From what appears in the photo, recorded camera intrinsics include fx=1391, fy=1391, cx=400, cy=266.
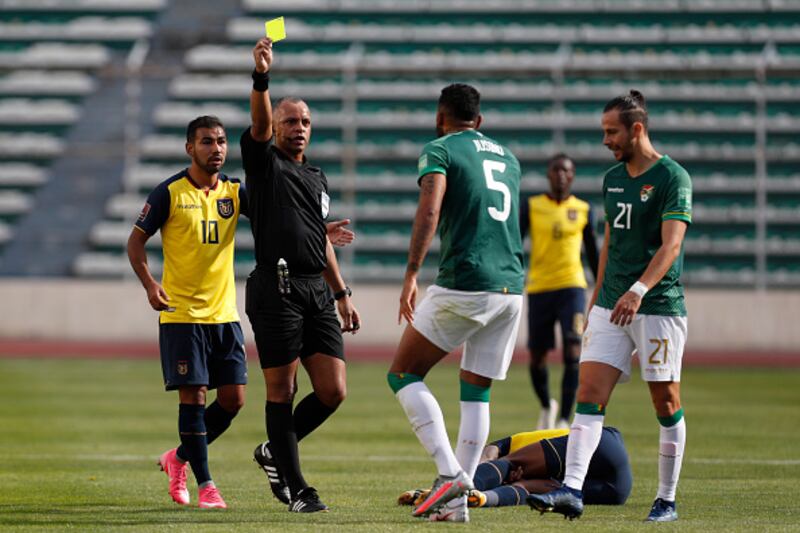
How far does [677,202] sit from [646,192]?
0.19m

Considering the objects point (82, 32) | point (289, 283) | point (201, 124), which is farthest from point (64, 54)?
point (289, 283)

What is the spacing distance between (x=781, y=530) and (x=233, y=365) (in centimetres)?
335

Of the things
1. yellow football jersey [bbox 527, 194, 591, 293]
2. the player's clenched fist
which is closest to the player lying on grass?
the player's clenched fist

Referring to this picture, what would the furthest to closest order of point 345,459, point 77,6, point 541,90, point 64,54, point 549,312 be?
1. point 77,6
2. point 64,54
3. point 541,90
4. point 549,312
5. point 345,459

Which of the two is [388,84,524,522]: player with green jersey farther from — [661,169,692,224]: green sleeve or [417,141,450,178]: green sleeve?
[661,169,692,224]: green sleeve

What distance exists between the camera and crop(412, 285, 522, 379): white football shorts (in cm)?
761

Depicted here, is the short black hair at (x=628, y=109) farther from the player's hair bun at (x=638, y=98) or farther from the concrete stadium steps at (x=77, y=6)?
the concrete stadium steps at (x=77, y=6)

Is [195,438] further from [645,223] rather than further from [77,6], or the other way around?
[77,6]

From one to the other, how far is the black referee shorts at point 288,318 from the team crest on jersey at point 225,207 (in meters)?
0.60

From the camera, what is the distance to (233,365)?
8.51 meters

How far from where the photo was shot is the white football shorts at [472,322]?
7.61 metres

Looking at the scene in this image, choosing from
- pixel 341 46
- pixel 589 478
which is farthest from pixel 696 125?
pixel 589 478

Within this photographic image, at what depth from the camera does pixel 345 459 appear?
1138 cm

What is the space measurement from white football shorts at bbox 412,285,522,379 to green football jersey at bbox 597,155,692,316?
0.59 m
